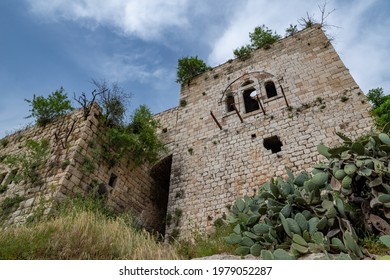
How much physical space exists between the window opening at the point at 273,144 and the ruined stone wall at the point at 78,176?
452 cm

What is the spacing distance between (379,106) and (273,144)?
306 cm

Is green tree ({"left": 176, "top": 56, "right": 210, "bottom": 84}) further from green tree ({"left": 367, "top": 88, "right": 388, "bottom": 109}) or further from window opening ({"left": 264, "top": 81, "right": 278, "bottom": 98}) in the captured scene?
green tree ({"left": 367, "top": 88, "right": 388, "bottom": 109})

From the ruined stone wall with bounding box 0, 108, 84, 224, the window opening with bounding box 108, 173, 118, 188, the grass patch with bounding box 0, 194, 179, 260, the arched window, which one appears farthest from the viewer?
the arched window

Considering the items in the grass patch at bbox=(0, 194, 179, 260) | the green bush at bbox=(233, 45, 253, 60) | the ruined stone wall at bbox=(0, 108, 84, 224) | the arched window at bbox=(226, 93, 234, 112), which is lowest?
the grass patch at bbox=(0, 194, 179, 260)

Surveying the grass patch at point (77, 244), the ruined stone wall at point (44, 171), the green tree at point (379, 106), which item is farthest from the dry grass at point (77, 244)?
the green tree at point (379, 106)

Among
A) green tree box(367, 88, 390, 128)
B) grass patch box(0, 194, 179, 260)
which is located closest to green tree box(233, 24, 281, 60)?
green tree box(367, 88, 390, 128)

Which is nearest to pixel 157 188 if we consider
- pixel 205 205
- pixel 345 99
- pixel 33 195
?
pixel 205 205

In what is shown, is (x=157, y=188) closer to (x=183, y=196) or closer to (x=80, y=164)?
(x=183, y=196)

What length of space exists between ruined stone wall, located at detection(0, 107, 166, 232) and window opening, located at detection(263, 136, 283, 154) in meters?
4.52

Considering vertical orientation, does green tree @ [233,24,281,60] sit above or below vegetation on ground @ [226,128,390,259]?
above

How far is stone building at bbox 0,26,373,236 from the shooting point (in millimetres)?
7676

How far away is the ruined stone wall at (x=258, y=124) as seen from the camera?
7973mm
